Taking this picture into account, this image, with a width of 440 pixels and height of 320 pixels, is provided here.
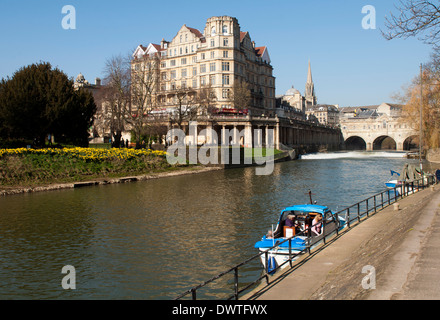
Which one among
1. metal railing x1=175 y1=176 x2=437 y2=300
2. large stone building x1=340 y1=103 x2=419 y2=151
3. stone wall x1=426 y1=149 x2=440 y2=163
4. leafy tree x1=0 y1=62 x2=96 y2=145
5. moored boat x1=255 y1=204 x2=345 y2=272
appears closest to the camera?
metal railing x1=175 y1=176 x2=437 y2=300

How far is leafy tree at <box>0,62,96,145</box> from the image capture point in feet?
173

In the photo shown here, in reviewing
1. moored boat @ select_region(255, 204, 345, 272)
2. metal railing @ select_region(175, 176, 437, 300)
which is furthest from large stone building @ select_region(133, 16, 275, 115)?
moored boat @ select_region(255, 204, 345, 272)

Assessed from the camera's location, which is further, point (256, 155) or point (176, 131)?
point (176, 131)

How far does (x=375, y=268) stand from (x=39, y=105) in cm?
5358

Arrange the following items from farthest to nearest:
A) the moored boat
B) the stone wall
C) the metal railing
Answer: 1. the stone wall
2. the moored boat
3. the metal railing

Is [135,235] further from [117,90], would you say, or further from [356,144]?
[356,144]

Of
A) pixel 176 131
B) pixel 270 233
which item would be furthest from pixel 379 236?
pixel 176 131

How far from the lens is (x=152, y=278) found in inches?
656

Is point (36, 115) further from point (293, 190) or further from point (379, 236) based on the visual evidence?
point (379, 236)

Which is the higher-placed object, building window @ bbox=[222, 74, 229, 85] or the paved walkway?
building window @ bbox=[222, 74, 229, 85]

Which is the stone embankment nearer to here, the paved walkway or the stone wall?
the paved walkway

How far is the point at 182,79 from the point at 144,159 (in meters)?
63.8

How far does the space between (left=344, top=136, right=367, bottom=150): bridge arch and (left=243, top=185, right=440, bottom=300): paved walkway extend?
7030 inches

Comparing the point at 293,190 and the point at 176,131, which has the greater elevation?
the point at 176,131
